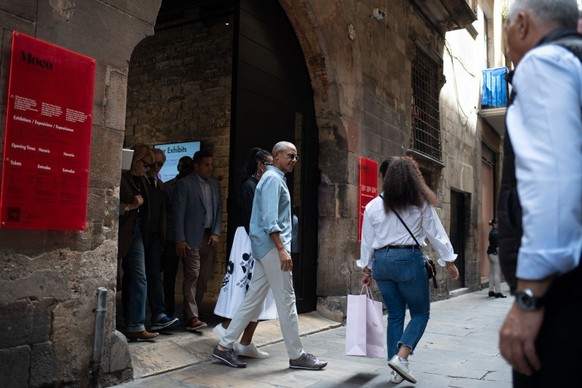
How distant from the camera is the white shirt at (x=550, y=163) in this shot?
1.30 m

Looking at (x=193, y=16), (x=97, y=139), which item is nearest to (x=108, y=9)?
(x=97, y=139)

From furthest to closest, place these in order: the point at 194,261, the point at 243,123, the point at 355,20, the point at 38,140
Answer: the point at 355,20, the point at 243,123, the point at 194,261, the point at 38,140

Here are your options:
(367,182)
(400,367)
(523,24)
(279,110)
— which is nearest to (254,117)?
(279,110)

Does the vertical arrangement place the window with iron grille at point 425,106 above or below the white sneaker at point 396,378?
above

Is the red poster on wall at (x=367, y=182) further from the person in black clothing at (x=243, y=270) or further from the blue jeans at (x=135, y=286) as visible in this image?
the blue jeans at (x=135, y=286)

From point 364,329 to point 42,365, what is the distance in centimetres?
213

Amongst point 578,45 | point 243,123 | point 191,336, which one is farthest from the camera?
point 243,123

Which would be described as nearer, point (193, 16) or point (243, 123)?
point (243, 123)

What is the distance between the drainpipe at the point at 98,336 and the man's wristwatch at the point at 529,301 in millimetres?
2787

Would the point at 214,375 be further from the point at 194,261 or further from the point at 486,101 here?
the point at 486,101

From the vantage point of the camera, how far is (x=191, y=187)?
5.47m

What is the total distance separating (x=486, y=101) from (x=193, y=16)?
8598mm

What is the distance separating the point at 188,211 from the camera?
5.42 metres

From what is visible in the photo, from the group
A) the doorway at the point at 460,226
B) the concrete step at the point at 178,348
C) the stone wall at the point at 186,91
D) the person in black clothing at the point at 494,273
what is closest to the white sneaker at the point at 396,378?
the concrete step at the point at 178,348
